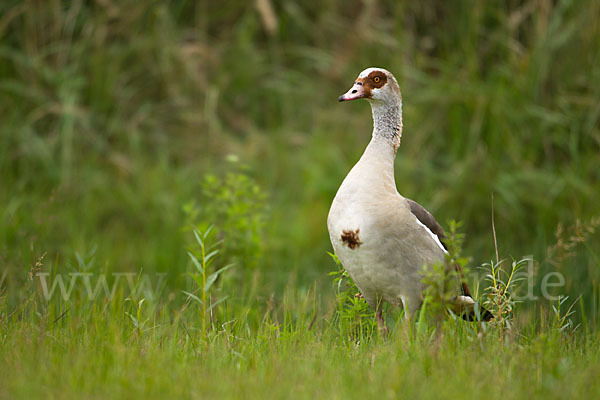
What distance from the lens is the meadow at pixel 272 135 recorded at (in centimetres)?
572

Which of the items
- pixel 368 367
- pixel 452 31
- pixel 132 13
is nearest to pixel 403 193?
pixel 452 31

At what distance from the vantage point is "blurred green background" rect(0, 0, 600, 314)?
23.2ft

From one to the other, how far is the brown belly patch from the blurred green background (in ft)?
7.26

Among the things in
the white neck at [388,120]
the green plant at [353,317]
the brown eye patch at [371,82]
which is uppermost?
the brown eye patch at [371,82]

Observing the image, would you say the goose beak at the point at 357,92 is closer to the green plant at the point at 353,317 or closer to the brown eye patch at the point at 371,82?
the brown eye patch at the point at 371,82

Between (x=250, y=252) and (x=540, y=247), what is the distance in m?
2.46

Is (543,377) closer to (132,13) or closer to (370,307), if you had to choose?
(370,307)

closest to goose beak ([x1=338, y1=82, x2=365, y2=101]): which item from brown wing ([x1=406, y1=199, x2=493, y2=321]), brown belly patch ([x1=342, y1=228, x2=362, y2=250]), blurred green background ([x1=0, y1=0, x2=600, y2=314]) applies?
brown wing ([x1=406, y1=199, x2=493, y2=321])

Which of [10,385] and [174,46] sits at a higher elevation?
[174,46]

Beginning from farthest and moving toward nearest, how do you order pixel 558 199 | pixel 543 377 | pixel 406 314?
1. pixel 558 199
2. pixel 406 314
3. pixel 543 377

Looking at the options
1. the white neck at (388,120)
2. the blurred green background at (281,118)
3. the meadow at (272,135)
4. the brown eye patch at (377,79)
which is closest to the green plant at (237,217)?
the meadow at (272,135)

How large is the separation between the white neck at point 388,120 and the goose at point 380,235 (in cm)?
5

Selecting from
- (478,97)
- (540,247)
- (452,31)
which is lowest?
(540,247)

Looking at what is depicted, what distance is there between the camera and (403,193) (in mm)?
7402
